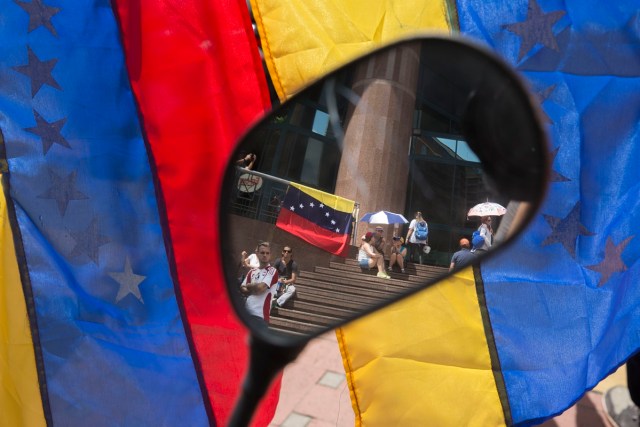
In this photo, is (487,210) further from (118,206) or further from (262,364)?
(118,206)

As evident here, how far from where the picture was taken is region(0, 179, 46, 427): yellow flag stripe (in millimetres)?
2307

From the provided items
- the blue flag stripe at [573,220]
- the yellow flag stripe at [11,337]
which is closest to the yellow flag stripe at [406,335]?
the blue flag stripe at [573,220]

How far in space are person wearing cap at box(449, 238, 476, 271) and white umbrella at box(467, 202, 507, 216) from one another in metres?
0.06

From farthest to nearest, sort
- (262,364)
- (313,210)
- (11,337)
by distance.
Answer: (11,337) → (313,210) → (262,364)

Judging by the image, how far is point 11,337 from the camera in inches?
91.2

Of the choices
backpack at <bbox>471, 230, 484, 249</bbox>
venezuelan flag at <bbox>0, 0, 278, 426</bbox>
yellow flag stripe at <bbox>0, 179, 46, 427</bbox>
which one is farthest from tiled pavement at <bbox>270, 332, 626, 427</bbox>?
backpack at <bbox>471, 230, 484, 249</bbox>

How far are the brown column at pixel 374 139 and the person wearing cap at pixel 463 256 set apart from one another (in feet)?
0.53

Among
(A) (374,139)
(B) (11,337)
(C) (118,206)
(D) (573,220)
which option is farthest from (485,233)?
(B) (11,337)

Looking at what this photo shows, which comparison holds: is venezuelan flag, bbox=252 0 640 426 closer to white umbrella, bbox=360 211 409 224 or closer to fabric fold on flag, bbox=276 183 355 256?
fabric fold on flag, bbox=276 183 355 256

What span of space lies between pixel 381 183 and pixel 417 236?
0.15 metres

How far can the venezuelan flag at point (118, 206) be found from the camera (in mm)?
2336

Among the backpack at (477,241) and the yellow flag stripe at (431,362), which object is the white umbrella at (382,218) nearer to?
the backpack at (477,241)

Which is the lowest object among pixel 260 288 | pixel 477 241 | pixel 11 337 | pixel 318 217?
pixel 11 337

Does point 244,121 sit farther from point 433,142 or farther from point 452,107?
point 452,107
